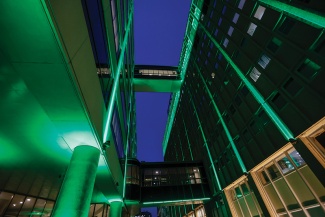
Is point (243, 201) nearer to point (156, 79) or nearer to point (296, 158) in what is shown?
point (296, 158)

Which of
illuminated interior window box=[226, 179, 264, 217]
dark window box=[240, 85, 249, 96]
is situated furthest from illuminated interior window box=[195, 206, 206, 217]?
dark window box=[240, 85, 249, 96]

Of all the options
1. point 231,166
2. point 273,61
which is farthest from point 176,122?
point 273,61

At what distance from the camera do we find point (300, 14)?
9133 mm

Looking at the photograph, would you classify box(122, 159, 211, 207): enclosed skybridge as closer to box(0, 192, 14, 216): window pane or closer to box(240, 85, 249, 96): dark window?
box(0, 192, 14, 216): window pane

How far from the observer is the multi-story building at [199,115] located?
4.71 metres

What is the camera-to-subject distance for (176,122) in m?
35.7

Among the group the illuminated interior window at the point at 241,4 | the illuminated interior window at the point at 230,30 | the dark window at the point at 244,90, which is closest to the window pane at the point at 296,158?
the dark window at the point at 244,90

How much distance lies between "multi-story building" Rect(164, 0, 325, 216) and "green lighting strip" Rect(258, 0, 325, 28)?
50 mm

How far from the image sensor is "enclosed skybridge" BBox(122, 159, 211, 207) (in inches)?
773

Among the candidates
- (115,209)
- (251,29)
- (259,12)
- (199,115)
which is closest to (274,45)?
(251,29)

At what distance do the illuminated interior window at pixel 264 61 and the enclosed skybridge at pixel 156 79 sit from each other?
20.5 metres

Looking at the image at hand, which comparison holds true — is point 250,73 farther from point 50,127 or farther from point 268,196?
point 50,127

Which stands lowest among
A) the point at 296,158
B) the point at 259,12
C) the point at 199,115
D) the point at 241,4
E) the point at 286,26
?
the point at 296,158

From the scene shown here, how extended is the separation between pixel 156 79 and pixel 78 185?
27.0 meters
